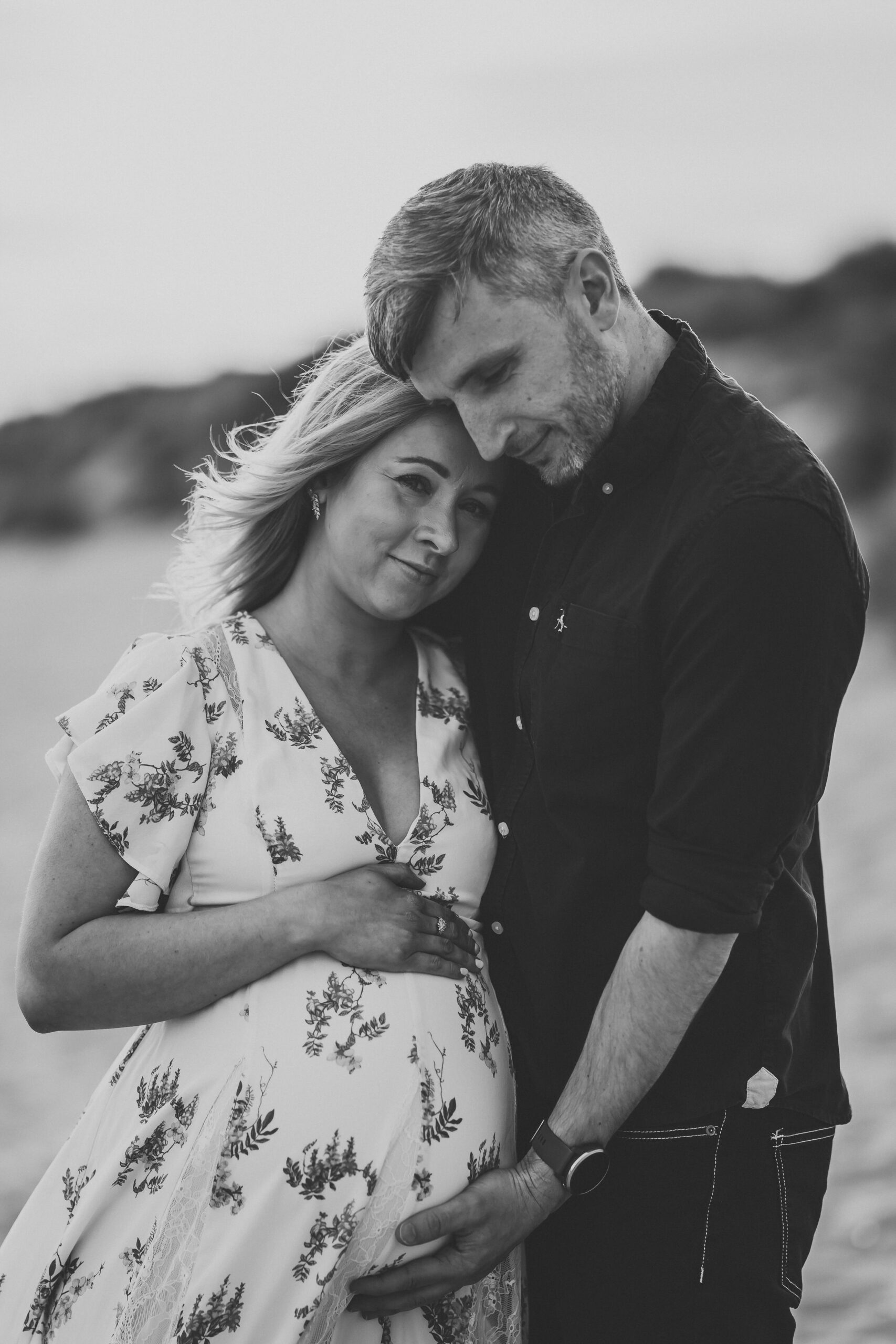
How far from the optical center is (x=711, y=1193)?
166 centimetres

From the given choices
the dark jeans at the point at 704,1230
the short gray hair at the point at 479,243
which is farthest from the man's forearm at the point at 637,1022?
the short gray hair at the point at 479,243

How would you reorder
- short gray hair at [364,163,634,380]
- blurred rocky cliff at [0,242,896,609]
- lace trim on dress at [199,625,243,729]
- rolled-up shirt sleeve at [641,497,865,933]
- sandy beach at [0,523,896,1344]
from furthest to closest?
blurred rocky cliff at [0,242,896,609] < sandy beach at [0,523,896,1344] < lace trim on dress at [199,625,243,729] < short gray hair at [364,163,634,380] < rolled-up shirt sleeve at [641,497,865,933]

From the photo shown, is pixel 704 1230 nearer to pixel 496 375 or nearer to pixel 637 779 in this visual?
pixel 637 779

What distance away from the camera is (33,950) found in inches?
63.4

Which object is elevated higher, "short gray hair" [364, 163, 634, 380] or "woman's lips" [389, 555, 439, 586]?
"short gray hair" [364, 163, 634, 380]

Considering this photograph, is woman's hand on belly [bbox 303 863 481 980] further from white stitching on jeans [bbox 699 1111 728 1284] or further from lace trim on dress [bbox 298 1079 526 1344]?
white stitching on jeans [bbox 699 1111 728 1284]

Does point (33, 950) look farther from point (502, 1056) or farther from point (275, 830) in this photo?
point (502, 1056)

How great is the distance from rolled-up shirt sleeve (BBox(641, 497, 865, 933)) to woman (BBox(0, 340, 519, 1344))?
42 cm

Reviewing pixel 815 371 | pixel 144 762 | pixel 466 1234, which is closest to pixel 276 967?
pixel 144 762

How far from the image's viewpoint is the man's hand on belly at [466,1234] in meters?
1.55

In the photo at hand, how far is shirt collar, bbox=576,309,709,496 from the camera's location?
60.3 inches

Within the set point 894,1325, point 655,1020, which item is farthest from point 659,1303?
point 894,1325

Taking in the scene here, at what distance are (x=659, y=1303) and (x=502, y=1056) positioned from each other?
392mm

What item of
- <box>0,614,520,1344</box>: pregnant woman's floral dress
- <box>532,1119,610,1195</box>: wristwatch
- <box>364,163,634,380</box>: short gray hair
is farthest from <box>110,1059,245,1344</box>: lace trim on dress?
<box>364,163,634,380</box>: short gray hair
